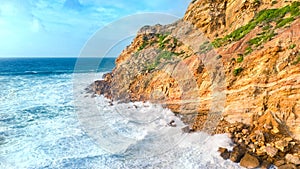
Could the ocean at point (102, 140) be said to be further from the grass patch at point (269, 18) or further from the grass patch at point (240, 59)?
the grass patch at point (269, 18)

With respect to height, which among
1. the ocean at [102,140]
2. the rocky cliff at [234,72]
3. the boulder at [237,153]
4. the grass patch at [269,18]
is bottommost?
the ocean at [102,140]

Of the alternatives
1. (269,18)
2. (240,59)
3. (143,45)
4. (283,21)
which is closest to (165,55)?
(143,45)

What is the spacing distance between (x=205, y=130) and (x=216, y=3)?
16064 millimetres

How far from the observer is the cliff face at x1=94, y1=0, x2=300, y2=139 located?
36.3 feet

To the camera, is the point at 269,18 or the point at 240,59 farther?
the point at 269,18

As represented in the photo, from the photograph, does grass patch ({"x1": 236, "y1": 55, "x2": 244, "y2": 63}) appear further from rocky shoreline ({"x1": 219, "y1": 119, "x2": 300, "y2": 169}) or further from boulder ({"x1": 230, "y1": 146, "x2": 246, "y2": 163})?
boulder ({"x1": 230, "y1": 146, "x2": 246, "y2": 163})

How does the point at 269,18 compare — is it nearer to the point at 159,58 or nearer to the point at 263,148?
the point at 263,148

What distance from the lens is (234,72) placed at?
1323cm

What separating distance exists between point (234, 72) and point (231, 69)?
485 mm

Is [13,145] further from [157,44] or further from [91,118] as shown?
[157,44]

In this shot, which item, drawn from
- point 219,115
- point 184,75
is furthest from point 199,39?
point 219,115

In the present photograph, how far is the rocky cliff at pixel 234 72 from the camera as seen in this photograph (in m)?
10.9

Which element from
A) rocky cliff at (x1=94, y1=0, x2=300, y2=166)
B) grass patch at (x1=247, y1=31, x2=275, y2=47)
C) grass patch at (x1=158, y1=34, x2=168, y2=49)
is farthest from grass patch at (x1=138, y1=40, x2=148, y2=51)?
grass patch at (x1=247, y1=31, x2=275, y2=47)

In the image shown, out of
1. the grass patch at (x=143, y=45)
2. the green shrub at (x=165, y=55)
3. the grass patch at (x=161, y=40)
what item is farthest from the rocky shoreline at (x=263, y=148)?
the grass patch at (x=143, y=45)
